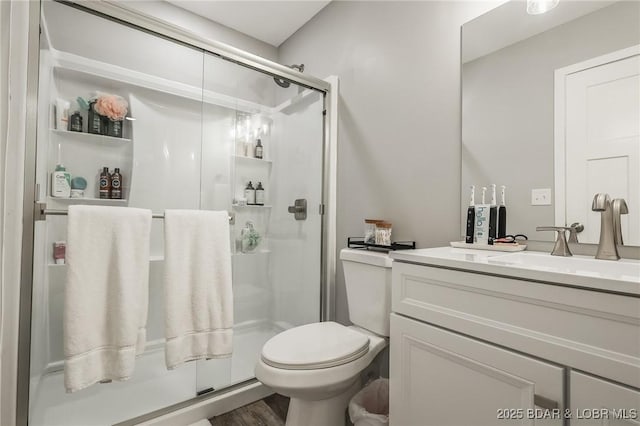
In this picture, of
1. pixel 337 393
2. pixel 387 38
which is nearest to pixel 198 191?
pixel 337 393

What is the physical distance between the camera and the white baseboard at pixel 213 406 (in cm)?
143

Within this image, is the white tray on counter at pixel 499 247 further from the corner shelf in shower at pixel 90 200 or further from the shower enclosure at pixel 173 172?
the corner shelf in shower at pixel 90 200

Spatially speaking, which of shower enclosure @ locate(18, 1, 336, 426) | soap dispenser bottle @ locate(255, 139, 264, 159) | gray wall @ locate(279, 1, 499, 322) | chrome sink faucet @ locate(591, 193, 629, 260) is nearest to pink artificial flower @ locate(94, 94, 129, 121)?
shower enclosure @ locate(18, 1, 336, 426)

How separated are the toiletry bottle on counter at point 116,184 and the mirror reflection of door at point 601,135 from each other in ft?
6.23

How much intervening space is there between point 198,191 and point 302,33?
5.04 ft

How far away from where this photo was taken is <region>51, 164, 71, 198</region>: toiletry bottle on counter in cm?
126

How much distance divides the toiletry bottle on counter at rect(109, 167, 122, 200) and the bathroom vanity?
4.41 ft

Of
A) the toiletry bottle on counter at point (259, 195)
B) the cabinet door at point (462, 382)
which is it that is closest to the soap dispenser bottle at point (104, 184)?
the toiletry bottle on counter at point (259, 195)

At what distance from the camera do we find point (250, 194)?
1863 mm

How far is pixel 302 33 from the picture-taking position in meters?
2.38

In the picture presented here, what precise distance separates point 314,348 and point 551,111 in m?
1.28

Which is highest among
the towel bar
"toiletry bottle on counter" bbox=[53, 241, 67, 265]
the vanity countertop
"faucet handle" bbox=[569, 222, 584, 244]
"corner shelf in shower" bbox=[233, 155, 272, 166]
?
"corner shelf in shower" bbox=[233, 155, 272, 166]

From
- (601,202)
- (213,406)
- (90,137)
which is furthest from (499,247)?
(90,137)

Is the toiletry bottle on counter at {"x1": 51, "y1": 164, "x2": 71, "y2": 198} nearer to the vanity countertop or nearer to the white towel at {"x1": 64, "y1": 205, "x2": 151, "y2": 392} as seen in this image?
the white towel at {"x1": 64, "y1": 205, "x2": 151, "y2": 392}
